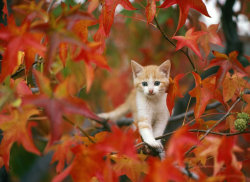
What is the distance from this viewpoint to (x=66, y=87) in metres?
0.98

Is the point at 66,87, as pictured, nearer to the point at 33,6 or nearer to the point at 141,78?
the point at 33,6

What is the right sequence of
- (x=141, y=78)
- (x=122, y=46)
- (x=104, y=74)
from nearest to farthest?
(x=141, y=78), (x=104, y=74), (x=122, y=46)

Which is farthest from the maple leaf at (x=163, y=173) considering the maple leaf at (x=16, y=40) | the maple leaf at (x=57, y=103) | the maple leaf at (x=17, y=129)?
the maple leaf at (x=16, y=40)

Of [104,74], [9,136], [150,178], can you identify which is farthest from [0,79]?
[104,74]

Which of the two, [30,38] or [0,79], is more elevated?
[30,38]

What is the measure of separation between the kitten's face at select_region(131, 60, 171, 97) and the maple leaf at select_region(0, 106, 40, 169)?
4.04 ft

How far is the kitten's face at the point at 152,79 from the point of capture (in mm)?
2209

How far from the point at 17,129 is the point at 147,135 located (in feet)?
3.36

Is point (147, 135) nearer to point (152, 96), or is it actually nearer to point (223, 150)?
point (152, 96)

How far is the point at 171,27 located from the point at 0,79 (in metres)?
3.01

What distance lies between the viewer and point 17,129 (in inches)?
49.0

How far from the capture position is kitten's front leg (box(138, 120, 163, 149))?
5.82 ft

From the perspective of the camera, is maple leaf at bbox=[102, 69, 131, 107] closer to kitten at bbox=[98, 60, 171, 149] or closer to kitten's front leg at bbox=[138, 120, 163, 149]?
kitten at bbox=[98, 60, 171, 149]

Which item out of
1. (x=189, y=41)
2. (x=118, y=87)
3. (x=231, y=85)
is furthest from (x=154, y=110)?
(x=118, y=87)
